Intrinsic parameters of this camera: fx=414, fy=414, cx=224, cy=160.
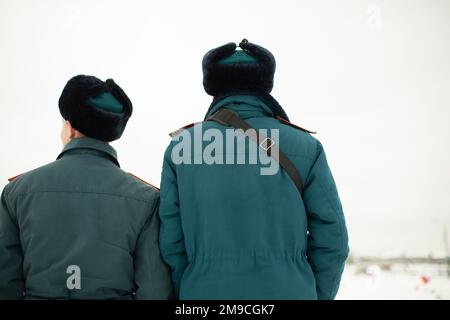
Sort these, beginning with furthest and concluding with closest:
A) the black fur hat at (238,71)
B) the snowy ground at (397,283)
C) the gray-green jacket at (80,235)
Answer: the snowy ground at (397,283) < the black fur hat at (238,71) < the gray-green jacket at (80,235)

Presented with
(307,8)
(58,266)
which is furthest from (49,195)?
(307,8)

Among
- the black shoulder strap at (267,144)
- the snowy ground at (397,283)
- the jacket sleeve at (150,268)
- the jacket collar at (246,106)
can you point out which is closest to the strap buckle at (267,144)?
the black shoulder strap at (267,144)

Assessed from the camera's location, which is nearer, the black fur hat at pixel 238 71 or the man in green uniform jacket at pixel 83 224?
the man in green uniform jacket at pixel 83 224

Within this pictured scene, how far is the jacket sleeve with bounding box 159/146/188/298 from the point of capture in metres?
1.47

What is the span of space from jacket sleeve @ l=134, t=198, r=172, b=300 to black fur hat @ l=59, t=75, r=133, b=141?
14.6 inches

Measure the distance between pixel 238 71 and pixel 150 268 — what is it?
789 millimetres

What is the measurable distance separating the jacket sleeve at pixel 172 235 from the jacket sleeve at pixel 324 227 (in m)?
0.47

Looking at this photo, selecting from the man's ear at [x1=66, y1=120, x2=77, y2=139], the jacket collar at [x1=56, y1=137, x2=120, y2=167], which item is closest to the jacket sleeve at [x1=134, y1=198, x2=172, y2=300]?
the jacket collar at [x1=56, y1=137, x2=120, y2=167]

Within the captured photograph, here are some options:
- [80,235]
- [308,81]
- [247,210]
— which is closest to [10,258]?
[80,235]

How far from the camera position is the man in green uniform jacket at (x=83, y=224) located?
136cm

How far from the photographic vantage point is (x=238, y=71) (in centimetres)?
157

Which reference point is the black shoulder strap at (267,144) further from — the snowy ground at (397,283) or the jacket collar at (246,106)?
the snowy ground at (397,283)

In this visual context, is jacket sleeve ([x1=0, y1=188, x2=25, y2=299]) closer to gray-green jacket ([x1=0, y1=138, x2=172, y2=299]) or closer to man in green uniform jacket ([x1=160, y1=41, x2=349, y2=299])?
gray-green jacket ([x1=0, y1=138, x2=172, y2=299])
